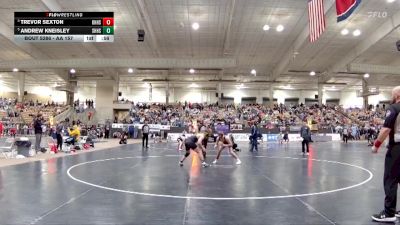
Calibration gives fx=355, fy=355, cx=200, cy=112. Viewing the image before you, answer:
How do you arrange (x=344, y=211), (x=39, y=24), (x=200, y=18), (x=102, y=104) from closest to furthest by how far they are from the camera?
(x=344, y=211)
(x=39, y=24)
(x=200, y=18)
(x=102, y=104)

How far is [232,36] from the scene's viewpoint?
107 feet

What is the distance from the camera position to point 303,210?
584 centimetres

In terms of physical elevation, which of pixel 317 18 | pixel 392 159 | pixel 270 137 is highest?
pixel 317 18

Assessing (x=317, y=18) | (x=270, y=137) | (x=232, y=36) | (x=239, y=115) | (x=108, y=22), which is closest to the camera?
(x=108, y=22)

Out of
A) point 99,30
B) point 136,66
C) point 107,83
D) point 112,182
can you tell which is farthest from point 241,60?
point 112,182

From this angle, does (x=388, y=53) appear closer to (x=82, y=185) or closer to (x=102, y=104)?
(x=102, y=104)

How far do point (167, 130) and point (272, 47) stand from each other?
1378cm

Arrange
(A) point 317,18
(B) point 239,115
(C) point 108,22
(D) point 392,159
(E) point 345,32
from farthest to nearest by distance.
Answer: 1. (B) point 239,115
2. (E) point 345,32
3. (A) point 317,18
4. (C) point 108,22
5. (D) point 392,159

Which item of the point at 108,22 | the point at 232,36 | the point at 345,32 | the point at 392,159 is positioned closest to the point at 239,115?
the point at 232,36
